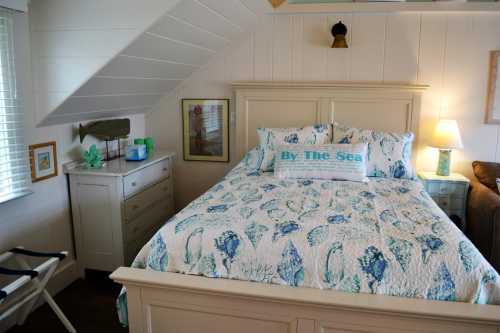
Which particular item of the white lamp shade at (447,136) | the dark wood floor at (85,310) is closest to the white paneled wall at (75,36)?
the dark wood floor at (85,310)

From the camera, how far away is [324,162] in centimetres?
277

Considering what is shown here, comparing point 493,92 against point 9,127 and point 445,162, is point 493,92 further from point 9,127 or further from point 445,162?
point 9,127

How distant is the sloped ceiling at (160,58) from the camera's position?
7.87 ft

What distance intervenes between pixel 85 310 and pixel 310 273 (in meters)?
1.55

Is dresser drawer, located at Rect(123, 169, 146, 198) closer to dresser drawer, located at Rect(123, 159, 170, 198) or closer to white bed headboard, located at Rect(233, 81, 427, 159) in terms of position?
dresser drawer, located at Rect(123, 159, 170, 198)

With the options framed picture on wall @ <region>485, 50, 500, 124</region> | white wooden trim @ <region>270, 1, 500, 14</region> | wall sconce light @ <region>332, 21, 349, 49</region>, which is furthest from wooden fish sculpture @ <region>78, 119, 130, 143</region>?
framed picture on wall @ <region>485, 50, 500, 124</region>

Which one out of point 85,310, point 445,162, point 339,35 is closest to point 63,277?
point 85,310

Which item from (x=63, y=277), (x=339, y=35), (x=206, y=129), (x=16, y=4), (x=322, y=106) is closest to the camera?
(x=16, y=4)

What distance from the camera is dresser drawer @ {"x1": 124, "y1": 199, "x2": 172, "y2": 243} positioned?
9.36ft

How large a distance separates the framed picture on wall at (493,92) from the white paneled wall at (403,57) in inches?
1.8

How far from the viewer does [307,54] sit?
11.3ft

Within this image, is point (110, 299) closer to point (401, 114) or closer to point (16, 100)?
point (16, 100)

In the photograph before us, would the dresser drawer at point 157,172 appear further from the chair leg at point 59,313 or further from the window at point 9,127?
the chair leg at point 59,313

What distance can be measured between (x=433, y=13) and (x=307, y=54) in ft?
3.35
